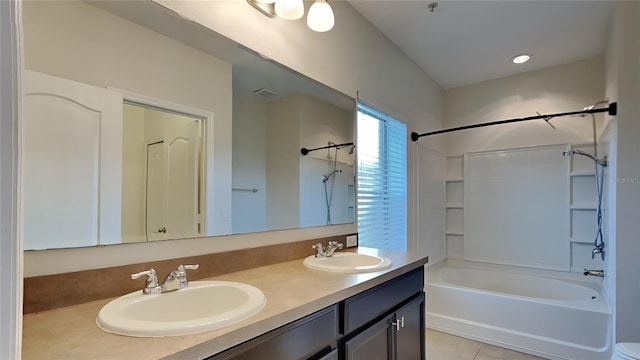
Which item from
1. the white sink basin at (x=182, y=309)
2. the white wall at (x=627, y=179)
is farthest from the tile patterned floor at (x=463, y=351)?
the white sink basin at (x=182, y=309)

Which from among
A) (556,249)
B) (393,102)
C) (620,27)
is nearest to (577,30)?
(620,27)

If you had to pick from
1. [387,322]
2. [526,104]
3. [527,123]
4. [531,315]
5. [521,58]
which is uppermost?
[521,58]

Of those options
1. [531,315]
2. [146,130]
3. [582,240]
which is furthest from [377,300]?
[582,240]

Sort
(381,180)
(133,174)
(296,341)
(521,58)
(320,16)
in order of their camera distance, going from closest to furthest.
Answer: (296,341) < (133,174) < (320,16) < (381,180) < (521,58)

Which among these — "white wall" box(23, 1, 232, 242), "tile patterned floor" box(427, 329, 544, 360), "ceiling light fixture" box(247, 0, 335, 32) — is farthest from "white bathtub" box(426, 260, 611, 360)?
"ceiling light fixture" box(247, 0, 335, 32)

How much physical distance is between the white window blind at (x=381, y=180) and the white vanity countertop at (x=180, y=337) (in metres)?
1.22

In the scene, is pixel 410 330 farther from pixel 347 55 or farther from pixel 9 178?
pixel 347 55

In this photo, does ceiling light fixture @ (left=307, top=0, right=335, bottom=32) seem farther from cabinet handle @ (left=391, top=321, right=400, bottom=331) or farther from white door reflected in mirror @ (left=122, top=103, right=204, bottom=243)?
cabinet handle @ (left=391, top=321, right=400, bottom=331)

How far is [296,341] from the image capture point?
933 mm

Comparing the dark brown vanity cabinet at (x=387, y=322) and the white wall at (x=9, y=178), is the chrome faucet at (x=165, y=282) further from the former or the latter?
the dark brown vanity cabinet at (x=387, y=322)

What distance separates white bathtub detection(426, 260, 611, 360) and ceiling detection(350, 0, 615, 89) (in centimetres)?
220

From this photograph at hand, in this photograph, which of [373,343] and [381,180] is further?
[381,180]

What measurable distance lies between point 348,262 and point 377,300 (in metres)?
0.46

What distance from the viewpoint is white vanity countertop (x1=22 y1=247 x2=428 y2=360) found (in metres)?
0.65
